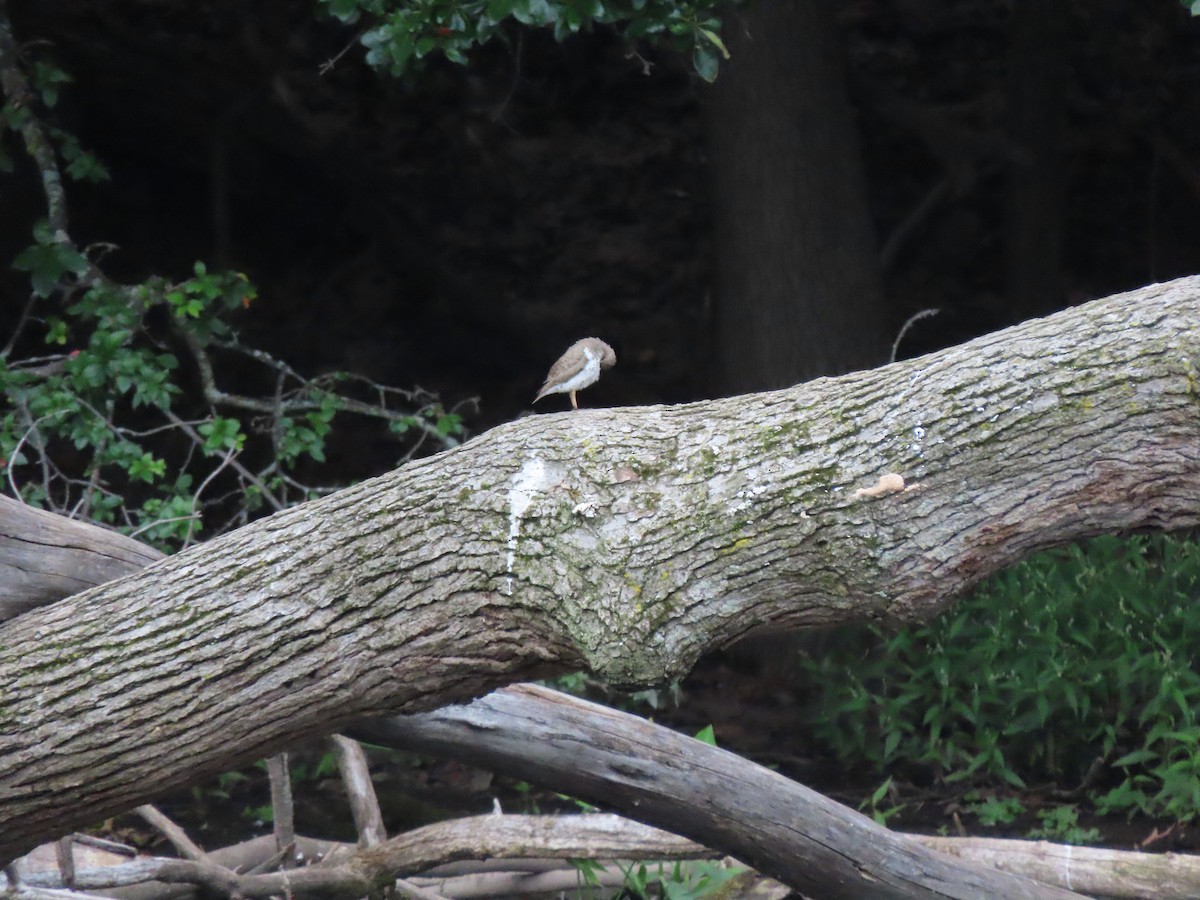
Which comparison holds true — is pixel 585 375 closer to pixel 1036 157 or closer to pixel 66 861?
pixel 66 861

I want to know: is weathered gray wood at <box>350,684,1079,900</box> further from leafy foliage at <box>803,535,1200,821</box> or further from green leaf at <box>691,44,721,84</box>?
green leaf at <box>691,44,721,84</box>

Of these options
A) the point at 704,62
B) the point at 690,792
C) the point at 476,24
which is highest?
the point at 476,24

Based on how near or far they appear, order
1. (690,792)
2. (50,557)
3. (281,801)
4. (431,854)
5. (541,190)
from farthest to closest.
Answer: (541,190)
(281,801)
(431,854)
(690,792)
(50,557)

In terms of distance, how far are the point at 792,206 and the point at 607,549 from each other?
4.43 m

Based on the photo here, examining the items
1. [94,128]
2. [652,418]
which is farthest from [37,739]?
[94,128]

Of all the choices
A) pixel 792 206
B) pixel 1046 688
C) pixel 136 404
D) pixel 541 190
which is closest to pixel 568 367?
pixel 136 404

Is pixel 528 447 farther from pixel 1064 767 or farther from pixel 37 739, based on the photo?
pixel 1064 767

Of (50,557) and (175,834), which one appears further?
(175,834)

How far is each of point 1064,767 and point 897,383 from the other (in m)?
3.47

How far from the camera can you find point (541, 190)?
873cm

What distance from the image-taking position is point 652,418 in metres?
2.40

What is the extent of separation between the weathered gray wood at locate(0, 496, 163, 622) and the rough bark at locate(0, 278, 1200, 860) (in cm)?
16

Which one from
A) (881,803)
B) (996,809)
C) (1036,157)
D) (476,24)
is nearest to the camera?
(476,24)

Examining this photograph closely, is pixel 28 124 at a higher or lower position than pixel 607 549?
higher
